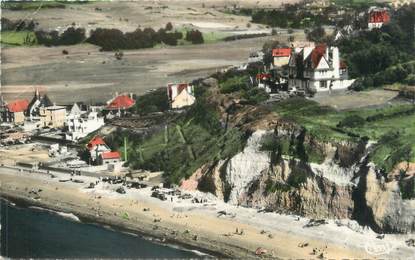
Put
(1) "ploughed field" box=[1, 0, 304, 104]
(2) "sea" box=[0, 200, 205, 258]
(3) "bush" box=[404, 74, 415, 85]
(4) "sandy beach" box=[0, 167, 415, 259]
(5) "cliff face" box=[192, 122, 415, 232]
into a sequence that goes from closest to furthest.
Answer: (4) "sandy beach" box=[0, 167, 415, 259]
(2) "sea" box=[0, 200, 205, 258]
(5) "cliff face" box=[192, 122, 415, 232]
(3) "bush" box=[404, 74, 415, 85]
(1) "ploughed field" box=[1, 0, 304, 104]

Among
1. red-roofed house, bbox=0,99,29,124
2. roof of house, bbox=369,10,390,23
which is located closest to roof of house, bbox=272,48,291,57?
roof of house, bbox=369,10,390,23

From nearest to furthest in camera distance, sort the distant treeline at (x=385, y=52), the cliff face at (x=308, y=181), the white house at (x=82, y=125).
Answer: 1. the cliff face at (x=308, y=181)
2. the distant treeline at (x=385, y=52)
3. the white house at (x=82, y=125)

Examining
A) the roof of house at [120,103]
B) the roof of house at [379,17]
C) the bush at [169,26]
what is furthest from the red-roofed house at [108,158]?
the bush at [169,26]

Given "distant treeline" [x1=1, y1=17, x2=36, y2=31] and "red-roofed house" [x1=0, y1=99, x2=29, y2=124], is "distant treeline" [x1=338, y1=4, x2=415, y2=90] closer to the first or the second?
"red-roofed house" [x1=0, y1=99, x2=29, y2=124]

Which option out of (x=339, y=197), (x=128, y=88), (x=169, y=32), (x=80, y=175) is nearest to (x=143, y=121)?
(x=80, y=175)

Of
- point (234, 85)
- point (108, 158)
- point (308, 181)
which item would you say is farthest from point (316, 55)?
point (108, 158)

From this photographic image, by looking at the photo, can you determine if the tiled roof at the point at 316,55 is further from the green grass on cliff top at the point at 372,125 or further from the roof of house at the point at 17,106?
the roof of house at the point at 17,106
